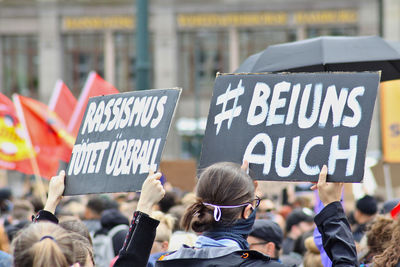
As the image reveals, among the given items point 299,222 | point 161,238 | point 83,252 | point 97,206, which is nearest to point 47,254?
point 83,252

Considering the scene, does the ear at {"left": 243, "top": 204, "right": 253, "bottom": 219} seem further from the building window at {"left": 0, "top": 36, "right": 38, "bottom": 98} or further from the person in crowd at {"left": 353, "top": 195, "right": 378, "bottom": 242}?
the building window at {"left": 0, "top": 36, "right": 38, "bottom": 98}

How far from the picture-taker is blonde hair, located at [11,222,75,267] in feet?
9.04

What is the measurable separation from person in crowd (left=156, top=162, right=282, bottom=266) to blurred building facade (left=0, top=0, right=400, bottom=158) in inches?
1180

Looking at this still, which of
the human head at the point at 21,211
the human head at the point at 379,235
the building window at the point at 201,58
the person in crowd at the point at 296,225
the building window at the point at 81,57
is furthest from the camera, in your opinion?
the building window at the point at 81,57

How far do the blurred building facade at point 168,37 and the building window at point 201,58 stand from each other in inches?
1.9

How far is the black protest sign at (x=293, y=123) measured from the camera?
11.0 ft

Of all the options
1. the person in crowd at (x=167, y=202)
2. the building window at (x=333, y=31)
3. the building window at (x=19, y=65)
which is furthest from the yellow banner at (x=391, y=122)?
the building window at (x=19, y=65)

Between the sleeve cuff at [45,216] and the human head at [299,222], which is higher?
the sleeve cuff at [45,216]

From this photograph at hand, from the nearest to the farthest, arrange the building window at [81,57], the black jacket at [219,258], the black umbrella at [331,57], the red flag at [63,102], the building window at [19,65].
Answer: the black jacket at [219,258]
the black umbrella at [331,57]
the red flag at [63,102]
the building window at [81,57]
the building window at [19,65]

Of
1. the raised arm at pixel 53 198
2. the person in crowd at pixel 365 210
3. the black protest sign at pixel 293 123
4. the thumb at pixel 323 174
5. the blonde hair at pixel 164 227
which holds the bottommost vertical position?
the person in crowd at pixel 365 210

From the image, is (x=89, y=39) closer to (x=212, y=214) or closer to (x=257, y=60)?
(x=257, y=60)

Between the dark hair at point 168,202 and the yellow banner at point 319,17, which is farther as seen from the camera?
the yellow banner at point 319,17

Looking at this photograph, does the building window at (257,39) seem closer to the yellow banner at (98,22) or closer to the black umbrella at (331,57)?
the yellow banner at (98,22)

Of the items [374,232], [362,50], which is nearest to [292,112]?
[374,232]
